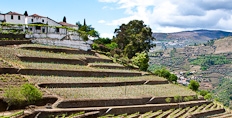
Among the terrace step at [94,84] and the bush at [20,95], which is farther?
the terrace step at [94,84]

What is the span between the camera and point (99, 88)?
2791 cm

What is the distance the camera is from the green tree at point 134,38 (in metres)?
45.4

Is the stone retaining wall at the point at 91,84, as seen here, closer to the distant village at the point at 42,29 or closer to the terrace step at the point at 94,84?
the terrace step at the point at 94,84

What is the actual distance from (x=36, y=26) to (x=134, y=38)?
13.6m

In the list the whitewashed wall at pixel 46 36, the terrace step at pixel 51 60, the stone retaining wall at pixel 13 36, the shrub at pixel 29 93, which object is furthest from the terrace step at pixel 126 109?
the whitewashed wall at pixel 46 36

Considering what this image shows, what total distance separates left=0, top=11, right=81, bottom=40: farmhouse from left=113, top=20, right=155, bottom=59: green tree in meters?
8.24

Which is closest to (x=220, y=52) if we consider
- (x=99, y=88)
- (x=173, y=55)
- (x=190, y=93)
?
(x=173, y=55)

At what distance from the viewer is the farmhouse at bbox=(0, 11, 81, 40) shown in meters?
37.0

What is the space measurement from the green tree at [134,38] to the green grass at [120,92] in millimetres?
11332

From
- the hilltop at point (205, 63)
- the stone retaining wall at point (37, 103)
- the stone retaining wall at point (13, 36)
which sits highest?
the stone retaining wall at point (13, 36)

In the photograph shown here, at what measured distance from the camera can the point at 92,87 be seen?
91.6 feet

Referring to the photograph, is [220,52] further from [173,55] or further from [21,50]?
[21,50]

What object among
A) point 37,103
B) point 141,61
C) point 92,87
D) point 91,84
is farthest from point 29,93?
point 141,61

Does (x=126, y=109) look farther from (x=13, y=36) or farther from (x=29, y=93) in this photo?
(x=13, y=36)
